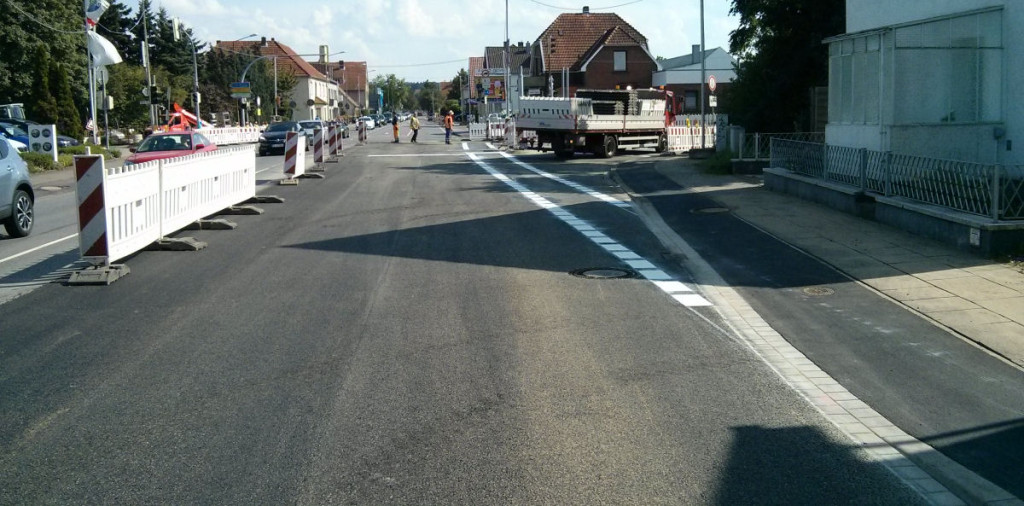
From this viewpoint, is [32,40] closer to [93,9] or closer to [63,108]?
[63,108]

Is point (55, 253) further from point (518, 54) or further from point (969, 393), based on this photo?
point (518, 54)

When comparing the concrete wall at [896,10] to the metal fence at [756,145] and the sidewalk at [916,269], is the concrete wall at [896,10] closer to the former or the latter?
the sidewalk at [916,269]

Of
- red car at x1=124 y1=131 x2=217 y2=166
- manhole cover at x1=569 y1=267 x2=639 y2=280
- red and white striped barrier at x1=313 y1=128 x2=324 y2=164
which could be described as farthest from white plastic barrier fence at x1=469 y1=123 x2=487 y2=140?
manhole cover at x1=569 y1=267 x2=639 y2=280

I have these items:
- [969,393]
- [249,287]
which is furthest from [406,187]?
[969,393]

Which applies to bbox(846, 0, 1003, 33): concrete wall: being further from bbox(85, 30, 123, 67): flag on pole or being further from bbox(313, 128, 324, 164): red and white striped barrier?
bbox(85, 30, 123, 67): flag on pole

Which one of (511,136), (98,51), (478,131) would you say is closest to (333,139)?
(98,51)

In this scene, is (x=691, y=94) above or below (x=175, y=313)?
above

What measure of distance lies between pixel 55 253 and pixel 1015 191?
12324 mm

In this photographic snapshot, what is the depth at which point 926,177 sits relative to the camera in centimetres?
1312

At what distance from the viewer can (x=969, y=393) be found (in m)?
6.65

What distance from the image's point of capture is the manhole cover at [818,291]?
10109mm

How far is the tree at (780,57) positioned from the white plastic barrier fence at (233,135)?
31.7m

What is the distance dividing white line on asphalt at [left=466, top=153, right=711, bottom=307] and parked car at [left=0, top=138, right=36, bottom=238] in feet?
28.3

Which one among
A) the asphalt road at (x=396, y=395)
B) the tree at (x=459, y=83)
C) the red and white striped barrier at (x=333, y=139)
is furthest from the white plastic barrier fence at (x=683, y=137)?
the tree at (x=459, y=83)
